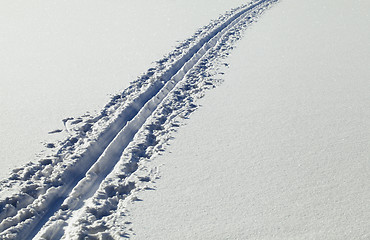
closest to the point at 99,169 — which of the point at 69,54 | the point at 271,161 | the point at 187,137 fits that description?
the point at 187,137

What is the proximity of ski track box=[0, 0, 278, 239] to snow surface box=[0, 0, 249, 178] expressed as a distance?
328 mm

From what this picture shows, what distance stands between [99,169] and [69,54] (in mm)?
4653

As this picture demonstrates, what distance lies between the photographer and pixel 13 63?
23.2 feet

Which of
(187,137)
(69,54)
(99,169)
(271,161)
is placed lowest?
(271,161)

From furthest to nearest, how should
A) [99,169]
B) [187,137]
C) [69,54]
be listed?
[69,54] < [187,137] < [99,169]

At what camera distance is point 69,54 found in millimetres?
7586

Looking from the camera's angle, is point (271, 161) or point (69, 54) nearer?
point (271, 161)

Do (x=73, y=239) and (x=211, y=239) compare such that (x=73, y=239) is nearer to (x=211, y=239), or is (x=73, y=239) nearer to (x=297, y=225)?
(x=211, y=239)

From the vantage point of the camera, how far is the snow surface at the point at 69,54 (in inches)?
185

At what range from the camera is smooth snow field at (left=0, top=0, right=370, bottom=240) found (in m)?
2.81

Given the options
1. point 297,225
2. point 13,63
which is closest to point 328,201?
point 297,225

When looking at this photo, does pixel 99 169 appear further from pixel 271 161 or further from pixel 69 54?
pixel 69 54

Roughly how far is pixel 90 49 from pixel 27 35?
2.27m

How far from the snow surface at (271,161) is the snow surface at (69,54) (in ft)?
4.92
